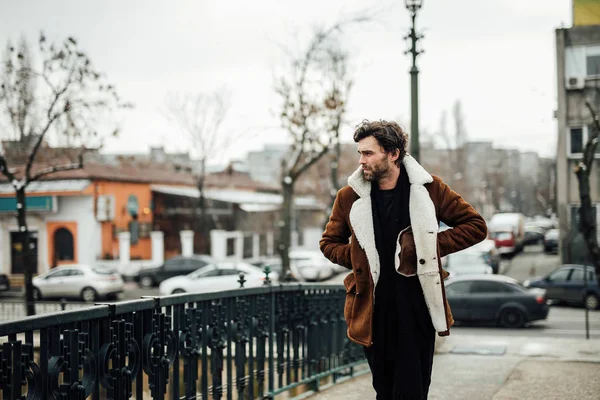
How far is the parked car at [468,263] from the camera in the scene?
29750 millimetres

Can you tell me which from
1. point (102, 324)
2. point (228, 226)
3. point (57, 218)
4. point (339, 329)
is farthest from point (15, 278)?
point (102, 324)

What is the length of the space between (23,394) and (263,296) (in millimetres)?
3190

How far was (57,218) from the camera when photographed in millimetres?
39781

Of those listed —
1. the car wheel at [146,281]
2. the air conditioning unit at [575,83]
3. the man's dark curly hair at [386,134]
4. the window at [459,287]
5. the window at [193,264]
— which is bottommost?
the car wheel at [146,281]

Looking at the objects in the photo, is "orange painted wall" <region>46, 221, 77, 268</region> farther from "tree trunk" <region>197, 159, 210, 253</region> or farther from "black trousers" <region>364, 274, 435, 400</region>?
"black trousers" <region>364, 274, 435, 400</region>

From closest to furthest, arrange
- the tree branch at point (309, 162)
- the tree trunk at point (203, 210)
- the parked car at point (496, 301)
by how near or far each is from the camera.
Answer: the parked car at point (496, 301) → the tree branch at point (309, 162) → the tree trunk at point (203, 210)

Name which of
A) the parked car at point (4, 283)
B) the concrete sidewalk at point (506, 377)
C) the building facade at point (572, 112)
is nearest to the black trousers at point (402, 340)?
the concrete sidewalk at point (506, 377)

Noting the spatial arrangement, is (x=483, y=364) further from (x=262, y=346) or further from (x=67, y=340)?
(x=67, y=340)

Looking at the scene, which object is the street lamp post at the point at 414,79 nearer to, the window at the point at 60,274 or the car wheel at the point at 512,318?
the car wheel at the point at 512,318

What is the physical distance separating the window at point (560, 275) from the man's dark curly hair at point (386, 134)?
2321cm

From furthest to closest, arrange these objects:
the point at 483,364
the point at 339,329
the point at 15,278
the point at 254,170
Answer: the point at 254,170
the point at 15,278
the point at 483,364
the point at 339,329

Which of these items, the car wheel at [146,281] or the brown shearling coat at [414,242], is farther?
the car wheel at [146,281]

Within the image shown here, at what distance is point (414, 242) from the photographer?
12.5ft

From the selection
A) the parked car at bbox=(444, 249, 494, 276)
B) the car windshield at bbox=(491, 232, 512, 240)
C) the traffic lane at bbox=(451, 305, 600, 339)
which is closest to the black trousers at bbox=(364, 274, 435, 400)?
the traffic lane at bbox=(451, 305, 600, 339)
